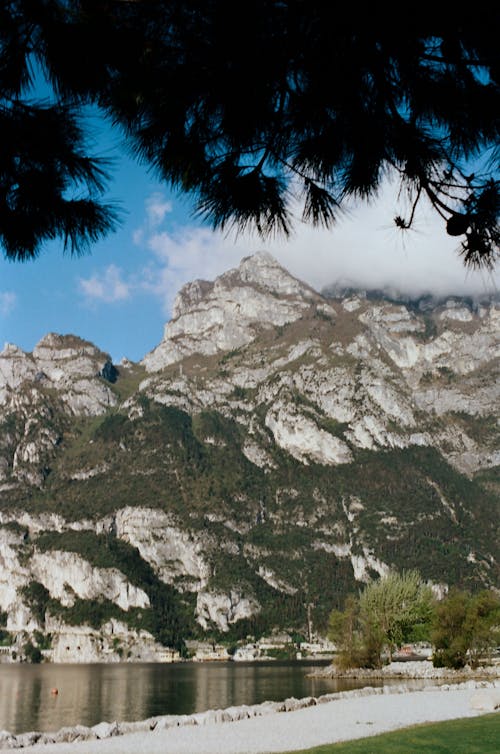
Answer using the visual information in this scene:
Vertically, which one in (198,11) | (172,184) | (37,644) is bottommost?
(37,644)

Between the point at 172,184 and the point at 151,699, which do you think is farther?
the point at 151,699

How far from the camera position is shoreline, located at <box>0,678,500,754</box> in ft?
58.7

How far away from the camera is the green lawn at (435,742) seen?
13.1m

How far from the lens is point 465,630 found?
171 feet

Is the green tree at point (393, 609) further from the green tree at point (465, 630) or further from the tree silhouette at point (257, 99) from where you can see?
the tree silhouette at point (257, 99)

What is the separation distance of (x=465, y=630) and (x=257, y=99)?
54.8m

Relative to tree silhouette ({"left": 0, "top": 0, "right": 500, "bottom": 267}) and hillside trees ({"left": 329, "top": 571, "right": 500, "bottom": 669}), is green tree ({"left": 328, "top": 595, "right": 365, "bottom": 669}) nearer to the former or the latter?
hillside trees ({"left": 329, "top": 571, "right": 500, "bottom": 669})

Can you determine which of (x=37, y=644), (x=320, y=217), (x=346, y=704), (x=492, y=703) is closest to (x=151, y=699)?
(x=346, y=704)

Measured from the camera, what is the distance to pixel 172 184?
449 centimetres

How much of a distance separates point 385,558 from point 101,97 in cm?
18835

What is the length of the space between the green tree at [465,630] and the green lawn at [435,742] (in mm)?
36674

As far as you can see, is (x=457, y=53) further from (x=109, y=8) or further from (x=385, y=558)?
(x=385, y=558)

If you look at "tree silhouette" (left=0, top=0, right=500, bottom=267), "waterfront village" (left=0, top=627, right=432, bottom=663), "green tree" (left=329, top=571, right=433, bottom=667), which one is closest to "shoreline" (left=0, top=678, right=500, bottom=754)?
"tree silhouette" (left=0, top=0, right=500, bottom=267)

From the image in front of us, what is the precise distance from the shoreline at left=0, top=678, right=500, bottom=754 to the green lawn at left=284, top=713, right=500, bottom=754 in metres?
1.69
